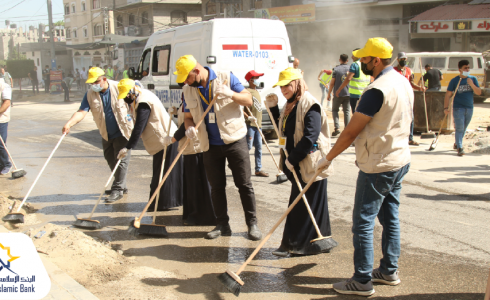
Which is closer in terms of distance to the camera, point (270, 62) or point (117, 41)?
point (270, 62)

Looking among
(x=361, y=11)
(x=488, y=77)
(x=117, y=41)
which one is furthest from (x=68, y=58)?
(x=488, y=77)

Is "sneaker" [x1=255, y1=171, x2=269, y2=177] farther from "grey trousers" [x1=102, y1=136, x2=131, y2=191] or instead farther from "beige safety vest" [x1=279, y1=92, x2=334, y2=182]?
"beige safety vest" [x1=279, y1=92, x2=334, y2=182]

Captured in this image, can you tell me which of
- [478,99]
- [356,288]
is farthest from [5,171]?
[478,99]

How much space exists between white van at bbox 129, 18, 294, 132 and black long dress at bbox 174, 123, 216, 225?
15.0 feet

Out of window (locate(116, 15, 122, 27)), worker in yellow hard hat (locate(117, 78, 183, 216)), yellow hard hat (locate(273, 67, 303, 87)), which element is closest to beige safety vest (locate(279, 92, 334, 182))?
yellow hard hat (locate(273, 67, 303, 87))

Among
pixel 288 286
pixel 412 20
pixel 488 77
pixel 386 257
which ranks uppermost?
pixel 412 20

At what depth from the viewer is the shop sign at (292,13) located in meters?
26.3

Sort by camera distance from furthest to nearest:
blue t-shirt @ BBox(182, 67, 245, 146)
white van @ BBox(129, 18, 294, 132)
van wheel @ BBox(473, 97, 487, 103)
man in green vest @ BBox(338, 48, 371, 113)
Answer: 1. van wheel @ BBox(473, 97, 487, 103)
2. white van @ BBox(129, 18, 294, 132)
3. man in green vest @ BBox(338, 48, 371, 113)
4. blue t-shirt @ BBox(182, 67, 245, 146)

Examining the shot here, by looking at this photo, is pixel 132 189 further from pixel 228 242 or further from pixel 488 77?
pixel 488 77

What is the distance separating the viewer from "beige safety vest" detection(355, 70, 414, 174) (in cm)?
309

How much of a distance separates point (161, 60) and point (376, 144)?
29.5 feet

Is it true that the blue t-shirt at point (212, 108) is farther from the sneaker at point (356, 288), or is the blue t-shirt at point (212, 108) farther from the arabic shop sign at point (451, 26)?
the arabic shop sign at point (451, 26)

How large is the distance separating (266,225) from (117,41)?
86.9 feet

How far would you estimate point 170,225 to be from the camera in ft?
17.3
